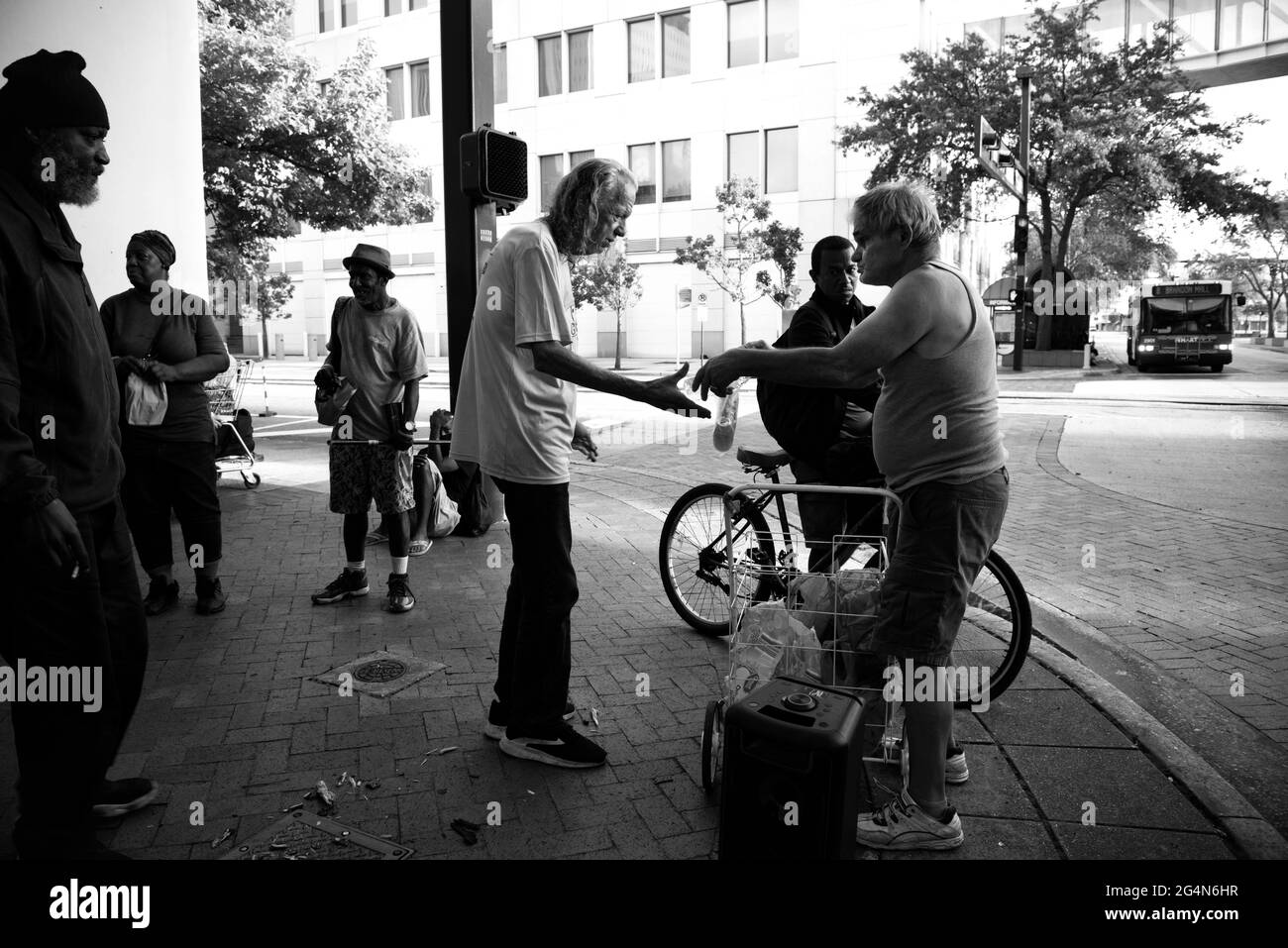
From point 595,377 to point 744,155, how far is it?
36.9 meters

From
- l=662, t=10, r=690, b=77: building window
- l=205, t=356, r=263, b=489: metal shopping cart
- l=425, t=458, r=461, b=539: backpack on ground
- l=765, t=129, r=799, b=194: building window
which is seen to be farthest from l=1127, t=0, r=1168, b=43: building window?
l=425, t=458, r=461, b=539: backpack on ground

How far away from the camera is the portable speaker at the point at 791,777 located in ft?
8.38

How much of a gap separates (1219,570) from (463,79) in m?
6.15

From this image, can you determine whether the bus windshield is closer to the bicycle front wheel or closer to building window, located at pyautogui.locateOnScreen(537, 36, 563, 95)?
building window, located at pyautogui.locateOnScreen(537, 36, 563, 95)

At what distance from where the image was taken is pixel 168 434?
5.35m

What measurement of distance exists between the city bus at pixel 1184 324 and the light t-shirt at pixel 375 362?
29362mm

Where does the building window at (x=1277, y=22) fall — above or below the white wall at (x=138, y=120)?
above

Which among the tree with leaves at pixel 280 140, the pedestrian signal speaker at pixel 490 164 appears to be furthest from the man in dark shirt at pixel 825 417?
the tree with leaves at pixel 280 140

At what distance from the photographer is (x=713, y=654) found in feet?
15.8

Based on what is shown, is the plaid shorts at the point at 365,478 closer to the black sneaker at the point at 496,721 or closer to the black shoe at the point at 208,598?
the black shoe at the point at 208,598

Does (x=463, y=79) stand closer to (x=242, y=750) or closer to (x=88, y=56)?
(x=88, y=56)

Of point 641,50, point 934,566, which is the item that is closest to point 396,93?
point 641,50

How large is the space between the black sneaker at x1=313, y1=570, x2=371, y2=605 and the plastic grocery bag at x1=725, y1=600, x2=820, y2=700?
312 centimetres
